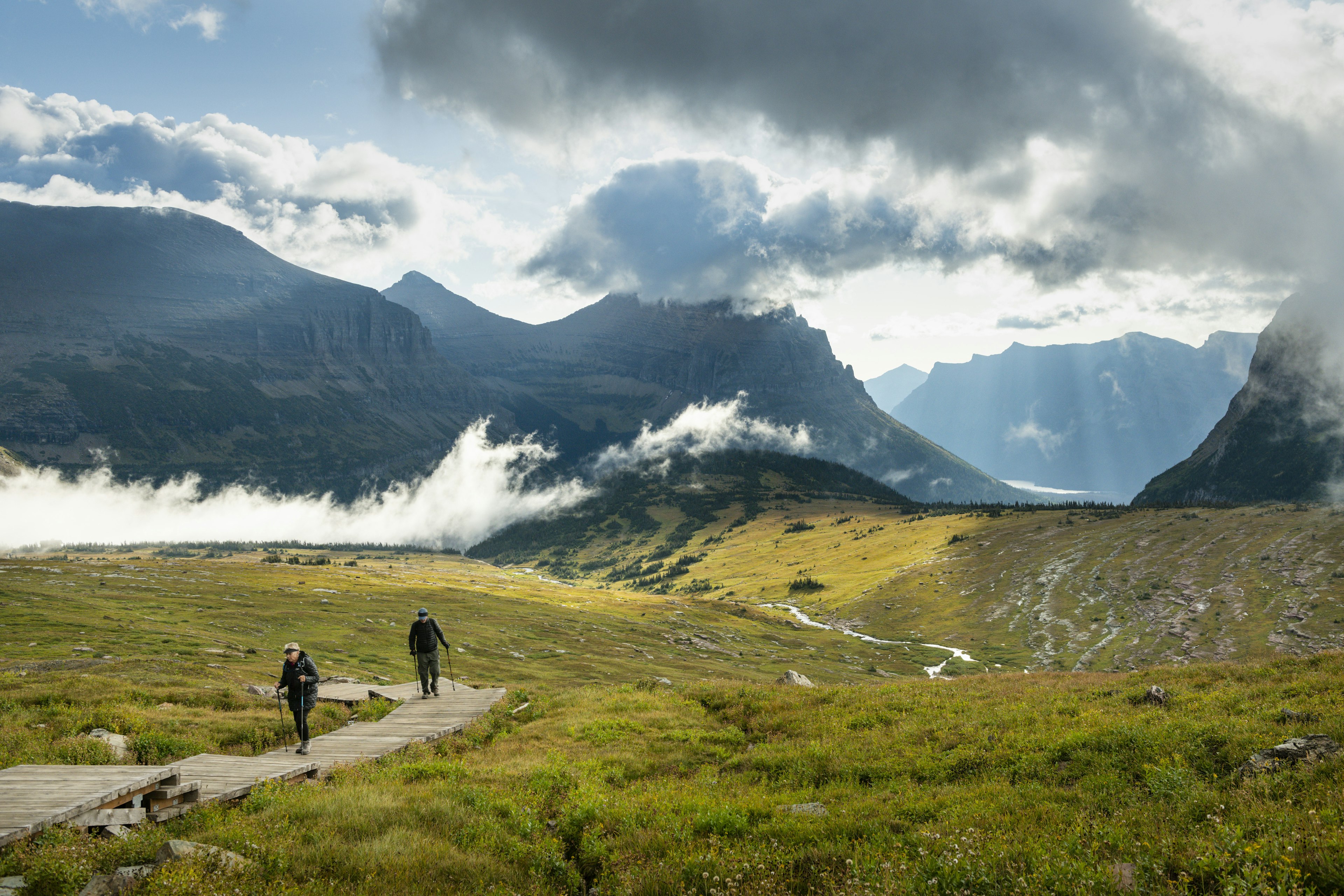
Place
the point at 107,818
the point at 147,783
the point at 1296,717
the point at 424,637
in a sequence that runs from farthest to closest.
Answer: the point at 424,637 < the point at 1296,717 < the point at 147,783 < the point at 107,818

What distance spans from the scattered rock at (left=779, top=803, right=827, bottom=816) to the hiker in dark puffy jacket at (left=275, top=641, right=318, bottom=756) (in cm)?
1550

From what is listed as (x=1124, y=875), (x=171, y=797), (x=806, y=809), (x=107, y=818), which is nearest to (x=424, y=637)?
(x=171, y=797)

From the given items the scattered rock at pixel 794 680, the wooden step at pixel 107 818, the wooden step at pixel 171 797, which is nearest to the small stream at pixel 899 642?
the scattered rock at pixel 794 680

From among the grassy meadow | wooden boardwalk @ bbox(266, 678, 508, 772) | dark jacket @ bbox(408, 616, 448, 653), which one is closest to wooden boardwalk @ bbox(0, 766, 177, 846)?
the grassy meadow

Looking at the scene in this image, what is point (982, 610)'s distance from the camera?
182125 millimetres

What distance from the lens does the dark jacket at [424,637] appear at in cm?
2870

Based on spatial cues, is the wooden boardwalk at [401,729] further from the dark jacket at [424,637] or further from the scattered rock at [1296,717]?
the scattered rock at [1296,717]

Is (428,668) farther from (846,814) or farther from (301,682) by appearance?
(846,814)

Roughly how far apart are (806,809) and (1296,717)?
12.0 metres

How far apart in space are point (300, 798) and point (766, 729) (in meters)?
15.1

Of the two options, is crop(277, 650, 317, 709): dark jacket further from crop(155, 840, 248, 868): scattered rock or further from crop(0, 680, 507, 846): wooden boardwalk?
crop(155, 840, 248, 868): scattered rock

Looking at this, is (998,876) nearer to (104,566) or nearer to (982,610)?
(104,566)

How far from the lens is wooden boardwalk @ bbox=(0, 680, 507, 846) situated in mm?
11672

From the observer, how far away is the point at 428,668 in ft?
97.0
